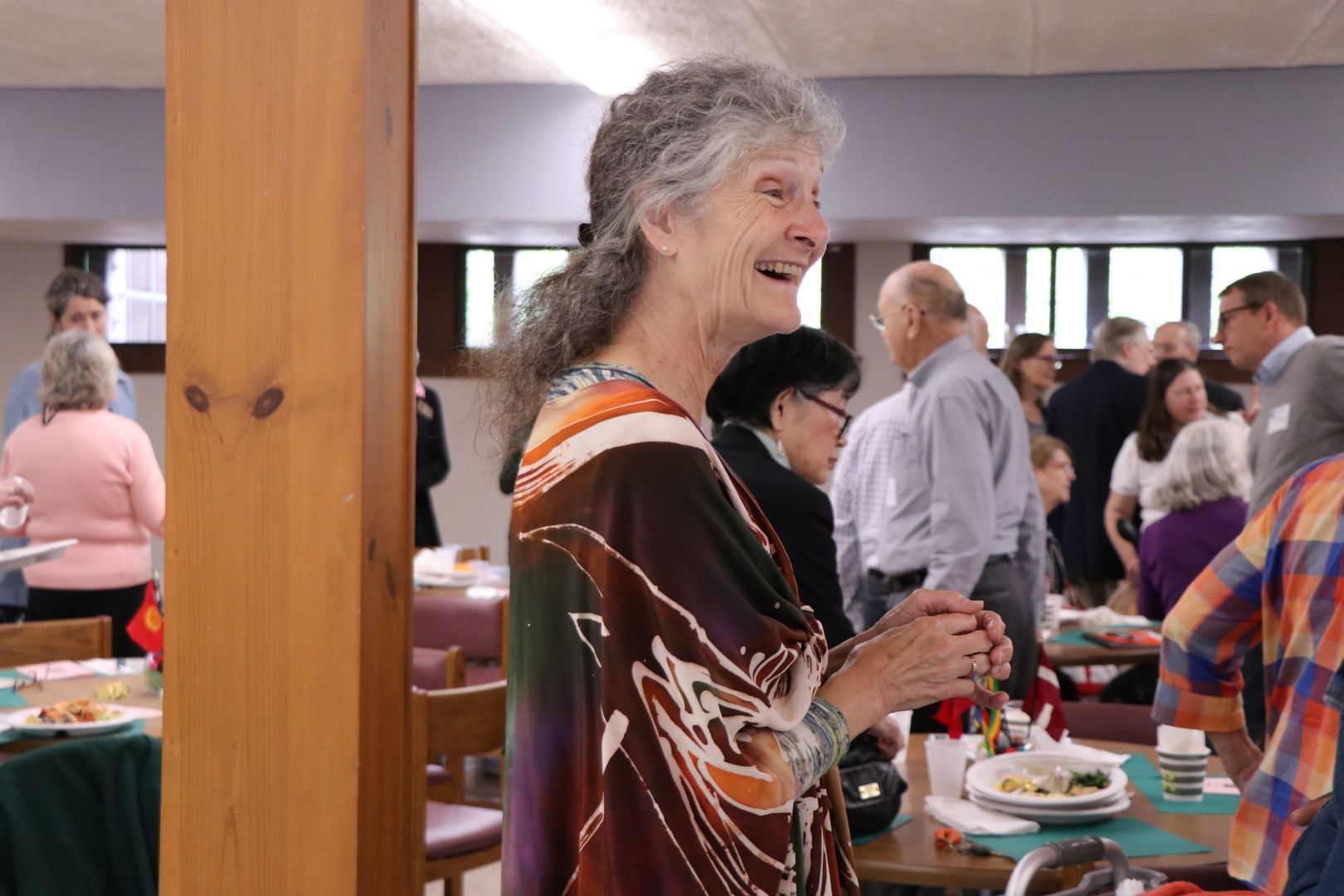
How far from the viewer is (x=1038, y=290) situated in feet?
24.0

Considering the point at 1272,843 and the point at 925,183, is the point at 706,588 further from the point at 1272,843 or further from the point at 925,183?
the point at 925,183

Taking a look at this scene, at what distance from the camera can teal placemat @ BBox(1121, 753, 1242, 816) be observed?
239 cm

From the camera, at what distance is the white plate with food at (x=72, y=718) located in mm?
2791

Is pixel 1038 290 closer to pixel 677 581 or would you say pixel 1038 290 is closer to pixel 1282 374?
pixel 1282 374

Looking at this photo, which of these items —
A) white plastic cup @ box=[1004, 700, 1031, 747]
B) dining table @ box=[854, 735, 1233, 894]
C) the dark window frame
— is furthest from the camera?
the dark window frame

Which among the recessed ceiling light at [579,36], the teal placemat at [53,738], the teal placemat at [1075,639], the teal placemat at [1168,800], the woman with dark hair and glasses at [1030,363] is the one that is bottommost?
the teal placemat at [1075,639]

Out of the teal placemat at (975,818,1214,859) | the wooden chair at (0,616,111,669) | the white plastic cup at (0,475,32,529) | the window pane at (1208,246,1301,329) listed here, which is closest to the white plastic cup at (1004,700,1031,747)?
the teal placemat at (975,818,1214,859)

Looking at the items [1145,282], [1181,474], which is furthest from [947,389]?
[1145,282]

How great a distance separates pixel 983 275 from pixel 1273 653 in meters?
5.62

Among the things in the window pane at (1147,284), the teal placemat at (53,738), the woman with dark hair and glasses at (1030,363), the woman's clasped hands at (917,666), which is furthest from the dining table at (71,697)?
the window pane at (1147,284)

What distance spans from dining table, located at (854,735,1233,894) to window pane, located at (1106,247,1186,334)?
5367mm

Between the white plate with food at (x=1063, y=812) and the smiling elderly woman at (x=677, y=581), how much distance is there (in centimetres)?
97

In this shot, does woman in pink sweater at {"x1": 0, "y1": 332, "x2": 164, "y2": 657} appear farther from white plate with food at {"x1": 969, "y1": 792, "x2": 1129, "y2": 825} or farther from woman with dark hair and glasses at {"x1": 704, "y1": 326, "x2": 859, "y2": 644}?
white plate with food at {"x1": 969, "y1": 792, "x2": 1129, "y2": 825}

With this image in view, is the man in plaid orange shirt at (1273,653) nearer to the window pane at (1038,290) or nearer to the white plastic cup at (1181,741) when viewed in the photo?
the white plastic cup at (1181,741)
